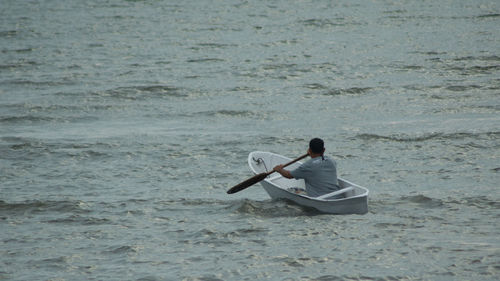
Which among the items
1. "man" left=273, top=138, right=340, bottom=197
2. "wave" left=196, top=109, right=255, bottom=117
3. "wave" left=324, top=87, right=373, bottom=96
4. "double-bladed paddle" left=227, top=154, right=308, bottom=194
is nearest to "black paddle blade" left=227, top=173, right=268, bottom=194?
"double-bladed paddle" left=227, top=154, right=308, bottom=194

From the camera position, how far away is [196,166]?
19516mm

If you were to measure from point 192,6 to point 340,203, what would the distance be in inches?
1584

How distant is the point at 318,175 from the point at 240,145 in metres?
6.78

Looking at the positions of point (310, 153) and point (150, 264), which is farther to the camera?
point (310, 153)

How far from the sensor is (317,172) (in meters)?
14.6

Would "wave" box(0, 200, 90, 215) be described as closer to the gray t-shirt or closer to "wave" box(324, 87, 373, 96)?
the gray t-shirt

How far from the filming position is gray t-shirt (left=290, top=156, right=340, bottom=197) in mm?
14578

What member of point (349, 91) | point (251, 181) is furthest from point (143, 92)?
point (251, 181)

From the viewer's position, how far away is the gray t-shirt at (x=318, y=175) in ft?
47.8

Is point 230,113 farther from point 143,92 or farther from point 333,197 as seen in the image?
point 333,197

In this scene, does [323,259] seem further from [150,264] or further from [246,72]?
[246,72]

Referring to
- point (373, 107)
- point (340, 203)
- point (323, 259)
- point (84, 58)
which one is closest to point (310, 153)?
point (340, 203)

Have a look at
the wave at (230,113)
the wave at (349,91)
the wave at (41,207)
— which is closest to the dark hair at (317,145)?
the wave at (41,207)

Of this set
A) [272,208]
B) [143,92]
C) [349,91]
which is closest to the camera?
[272,208]
